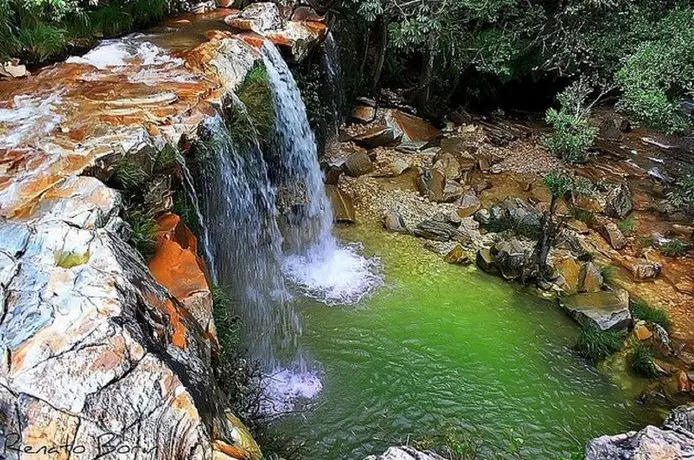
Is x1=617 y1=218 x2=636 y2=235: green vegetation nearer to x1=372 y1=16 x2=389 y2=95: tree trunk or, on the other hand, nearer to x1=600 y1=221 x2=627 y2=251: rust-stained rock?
x1=600 y1=221 x2=627 y2=251: rust-stained rock

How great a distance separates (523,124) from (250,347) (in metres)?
8.96

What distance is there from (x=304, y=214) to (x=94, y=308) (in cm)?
528

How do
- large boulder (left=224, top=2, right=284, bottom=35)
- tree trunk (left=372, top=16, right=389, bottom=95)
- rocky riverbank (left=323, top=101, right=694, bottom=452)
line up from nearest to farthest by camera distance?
rocky riverbank (left=323, top=101, right=694, bottom=452)
large boulder (left=224, top=2, right=284, bottom=35)
tree trunk (left=372, top=16, right=389, bottom=95)

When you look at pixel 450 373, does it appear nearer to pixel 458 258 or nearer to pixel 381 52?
pixel 458 258

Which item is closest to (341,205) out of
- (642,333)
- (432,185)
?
(432,185)

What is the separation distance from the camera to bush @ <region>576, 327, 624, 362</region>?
6316mm

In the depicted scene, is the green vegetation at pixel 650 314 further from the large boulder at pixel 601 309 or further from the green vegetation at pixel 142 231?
the green vegetation at pixel 142 231

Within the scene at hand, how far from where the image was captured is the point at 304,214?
7.98 meters

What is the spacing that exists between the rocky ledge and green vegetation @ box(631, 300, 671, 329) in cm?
540

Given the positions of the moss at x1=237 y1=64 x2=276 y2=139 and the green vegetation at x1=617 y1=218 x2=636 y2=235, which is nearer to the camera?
the moss at x1=237 y1=64 x2=276 y2=139

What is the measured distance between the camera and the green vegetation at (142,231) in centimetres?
397

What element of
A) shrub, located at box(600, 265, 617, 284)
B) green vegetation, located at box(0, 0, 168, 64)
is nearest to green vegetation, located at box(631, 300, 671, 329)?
shrub, located at box(600, 265, 617, 284)

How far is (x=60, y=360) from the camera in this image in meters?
2.53

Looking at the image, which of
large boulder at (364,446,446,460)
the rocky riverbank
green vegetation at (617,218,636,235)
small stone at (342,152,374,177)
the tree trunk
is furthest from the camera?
the tree trunk
